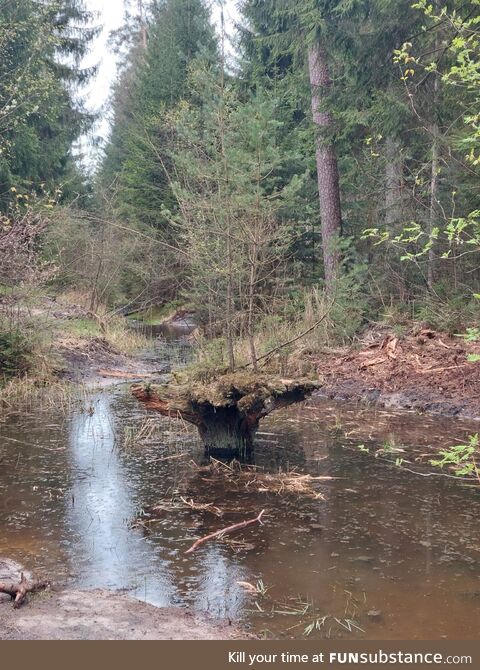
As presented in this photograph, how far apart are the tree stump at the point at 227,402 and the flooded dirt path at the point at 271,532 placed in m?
0.29

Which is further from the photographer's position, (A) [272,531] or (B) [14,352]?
(B) [14,352]

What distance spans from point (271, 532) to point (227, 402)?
209 centimetres

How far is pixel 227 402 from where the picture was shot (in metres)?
7.42

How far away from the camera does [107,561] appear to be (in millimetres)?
5059

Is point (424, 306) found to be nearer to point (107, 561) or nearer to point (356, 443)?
point (356, 443)

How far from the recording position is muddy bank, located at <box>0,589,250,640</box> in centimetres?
373

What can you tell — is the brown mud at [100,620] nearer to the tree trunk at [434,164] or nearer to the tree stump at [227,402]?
the tree stump at [227,402]

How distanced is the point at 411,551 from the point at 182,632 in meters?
2.14

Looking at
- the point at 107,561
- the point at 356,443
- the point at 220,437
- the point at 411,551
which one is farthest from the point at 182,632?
the point at 356,443

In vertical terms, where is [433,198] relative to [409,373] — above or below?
above

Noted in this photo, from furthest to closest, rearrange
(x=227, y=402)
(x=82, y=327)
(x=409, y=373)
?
1. (x=82, y=327)
2. (x=409, y=373)
3. (x=227, y=402)

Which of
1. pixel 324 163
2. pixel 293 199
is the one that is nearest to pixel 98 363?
pixel 293 199

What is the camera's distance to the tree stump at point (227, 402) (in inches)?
294

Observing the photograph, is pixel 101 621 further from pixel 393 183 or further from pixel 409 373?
pixel 393 183
